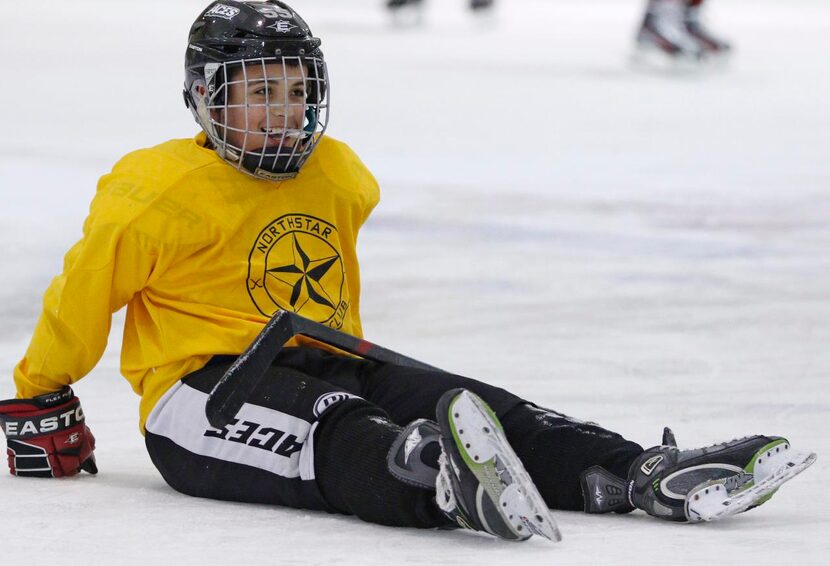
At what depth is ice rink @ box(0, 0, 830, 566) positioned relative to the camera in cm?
200

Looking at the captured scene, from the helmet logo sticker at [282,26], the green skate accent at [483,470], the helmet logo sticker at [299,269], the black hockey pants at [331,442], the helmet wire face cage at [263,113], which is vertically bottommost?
the black hockey pants at [331,442]

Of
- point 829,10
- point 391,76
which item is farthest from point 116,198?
point 829,10

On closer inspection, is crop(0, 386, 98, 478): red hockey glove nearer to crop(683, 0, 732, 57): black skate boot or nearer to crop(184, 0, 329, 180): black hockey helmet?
crop(184, 0, 329, 180): black hockey helmet

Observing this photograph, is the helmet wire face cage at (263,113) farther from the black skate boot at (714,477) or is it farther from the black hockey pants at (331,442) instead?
the black skate boot at (714,477)

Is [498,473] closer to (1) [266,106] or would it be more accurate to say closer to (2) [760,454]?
(2) [760,454]

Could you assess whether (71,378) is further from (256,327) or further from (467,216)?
(467,216)

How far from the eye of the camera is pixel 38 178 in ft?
17.9

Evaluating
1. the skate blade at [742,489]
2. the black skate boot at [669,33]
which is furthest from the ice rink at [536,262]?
the black skate boot at [669,33]

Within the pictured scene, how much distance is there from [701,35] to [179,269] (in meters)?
8.24

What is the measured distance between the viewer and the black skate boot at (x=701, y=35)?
10.0m

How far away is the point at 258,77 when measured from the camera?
2.36 metres

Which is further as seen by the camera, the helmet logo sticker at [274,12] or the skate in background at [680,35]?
the skate in background at [680,35]

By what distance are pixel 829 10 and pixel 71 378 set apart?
547 inches

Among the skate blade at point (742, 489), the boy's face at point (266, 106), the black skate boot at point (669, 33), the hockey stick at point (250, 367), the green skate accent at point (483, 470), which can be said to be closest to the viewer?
the green skate accent at point (483, 470)
